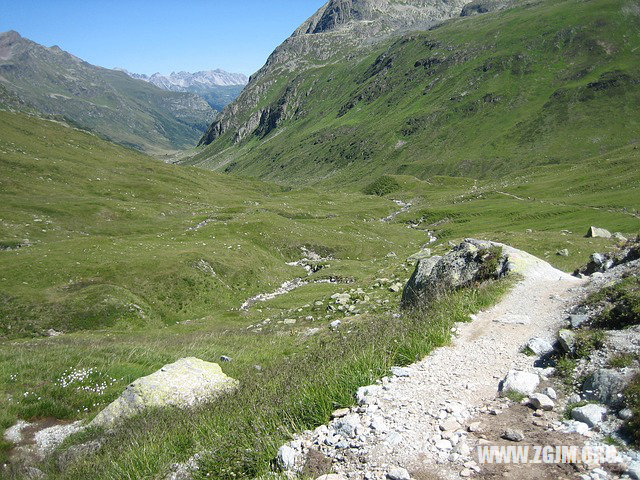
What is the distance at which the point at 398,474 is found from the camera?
260 inches

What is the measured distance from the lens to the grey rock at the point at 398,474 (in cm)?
657

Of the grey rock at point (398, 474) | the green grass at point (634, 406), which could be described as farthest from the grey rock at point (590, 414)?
the grey rock at point (398, 474)

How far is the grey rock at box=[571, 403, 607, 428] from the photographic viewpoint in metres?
7.42

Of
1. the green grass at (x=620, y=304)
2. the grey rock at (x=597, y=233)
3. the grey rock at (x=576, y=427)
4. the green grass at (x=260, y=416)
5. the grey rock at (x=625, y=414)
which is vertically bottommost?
the grey rock at (x=597, y=233)

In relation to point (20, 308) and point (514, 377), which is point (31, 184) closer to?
point (20, 308)

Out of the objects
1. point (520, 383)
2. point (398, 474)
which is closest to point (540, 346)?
point (520, 383)

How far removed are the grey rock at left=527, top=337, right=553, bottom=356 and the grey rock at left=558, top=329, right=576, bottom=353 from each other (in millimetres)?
550

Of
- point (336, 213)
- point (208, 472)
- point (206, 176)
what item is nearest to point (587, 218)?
point (336, 213)

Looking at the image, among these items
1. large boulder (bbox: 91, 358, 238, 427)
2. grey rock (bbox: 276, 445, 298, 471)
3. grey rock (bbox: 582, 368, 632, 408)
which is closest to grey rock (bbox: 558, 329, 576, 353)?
grey rock (bbox: 582, 368, 632, 408)

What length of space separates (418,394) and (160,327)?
39.2 m

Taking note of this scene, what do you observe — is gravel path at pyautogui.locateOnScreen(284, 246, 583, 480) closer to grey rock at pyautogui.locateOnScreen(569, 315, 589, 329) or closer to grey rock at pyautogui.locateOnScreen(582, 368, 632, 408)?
grey rock at pyautogui.locateOnScreen(569, 315, 589, 329)

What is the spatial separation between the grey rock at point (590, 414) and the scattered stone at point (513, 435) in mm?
1245

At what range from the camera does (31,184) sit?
9588 centimetres

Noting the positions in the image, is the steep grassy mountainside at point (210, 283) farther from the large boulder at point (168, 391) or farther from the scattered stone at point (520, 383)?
the scattered stone at point (520, 383)
